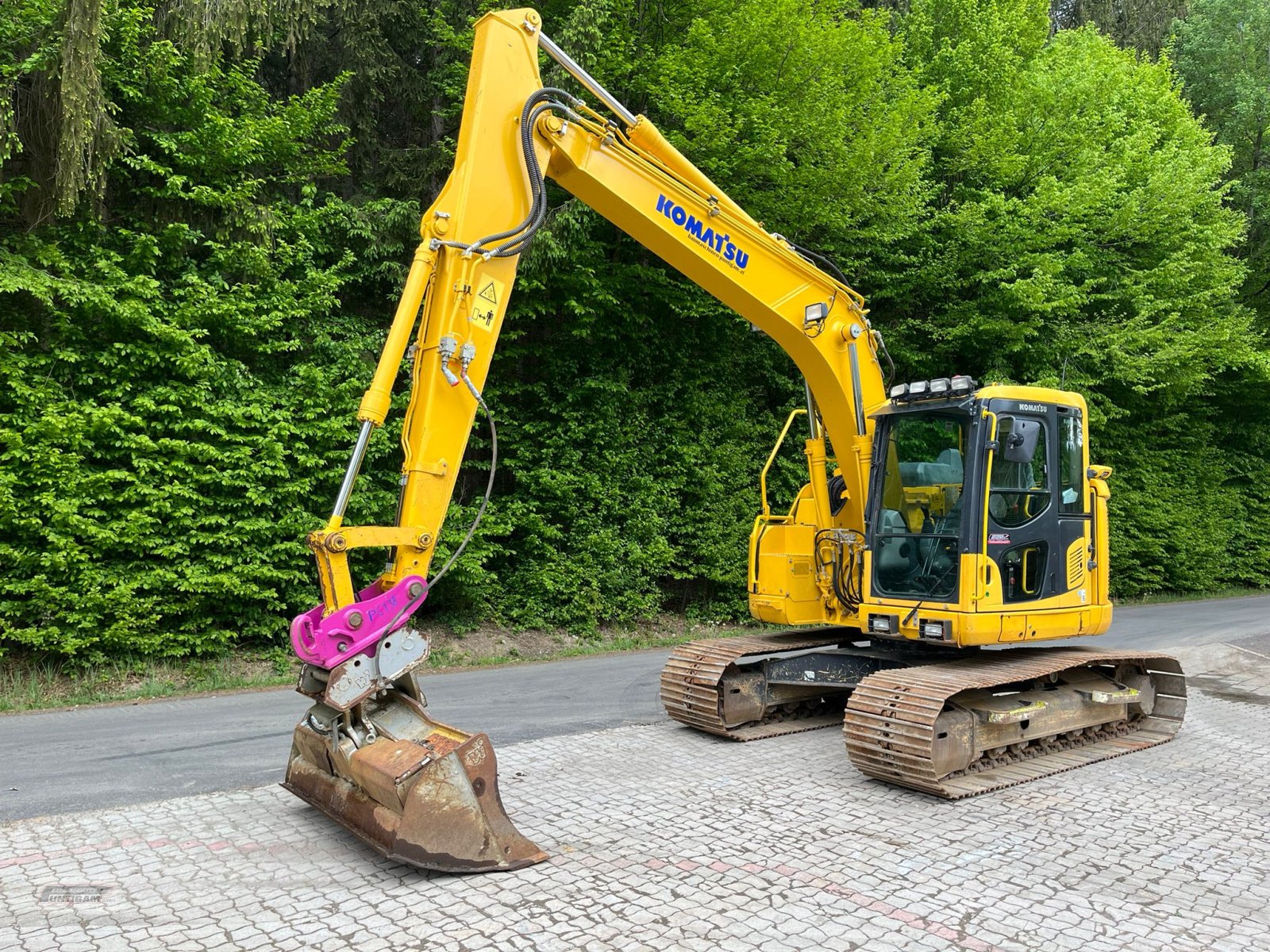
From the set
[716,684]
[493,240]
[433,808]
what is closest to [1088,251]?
[716,684]

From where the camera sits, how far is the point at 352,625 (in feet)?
14.5

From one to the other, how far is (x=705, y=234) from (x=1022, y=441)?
9.29 feet

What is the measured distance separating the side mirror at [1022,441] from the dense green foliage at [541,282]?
615cm

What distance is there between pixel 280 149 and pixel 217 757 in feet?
23.6

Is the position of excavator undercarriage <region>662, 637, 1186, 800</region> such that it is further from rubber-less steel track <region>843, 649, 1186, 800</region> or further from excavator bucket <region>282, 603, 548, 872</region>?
excavator bucket <region>282, 603, 548, 872</region>

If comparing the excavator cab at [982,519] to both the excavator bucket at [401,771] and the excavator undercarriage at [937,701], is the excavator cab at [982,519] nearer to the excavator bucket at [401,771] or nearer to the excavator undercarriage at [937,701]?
the excavator undercarriage at [937,701]

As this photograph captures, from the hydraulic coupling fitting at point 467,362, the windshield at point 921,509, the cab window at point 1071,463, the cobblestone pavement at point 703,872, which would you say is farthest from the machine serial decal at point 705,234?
the cobblestone pavement at point 703,872

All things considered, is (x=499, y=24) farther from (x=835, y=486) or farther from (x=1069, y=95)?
(x=1069, y=95)

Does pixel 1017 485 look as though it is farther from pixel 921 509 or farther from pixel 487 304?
pixel 487 304

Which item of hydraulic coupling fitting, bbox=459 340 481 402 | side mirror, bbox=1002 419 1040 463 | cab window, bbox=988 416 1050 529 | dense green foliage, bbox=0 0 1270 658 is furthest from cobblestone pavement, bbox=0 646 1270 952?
dense green foliage, bbox=0 0 1270 658

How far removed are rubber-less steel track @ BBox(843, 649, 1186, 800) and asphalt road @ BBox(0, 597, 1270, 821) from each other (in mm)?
2360

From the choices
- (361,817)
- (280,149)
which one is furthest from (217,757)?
(280,149)

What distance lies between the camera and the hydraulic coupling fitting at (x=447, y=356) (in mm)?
4836

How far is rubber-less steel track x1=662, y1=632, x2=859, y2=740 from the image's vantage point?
714cm
